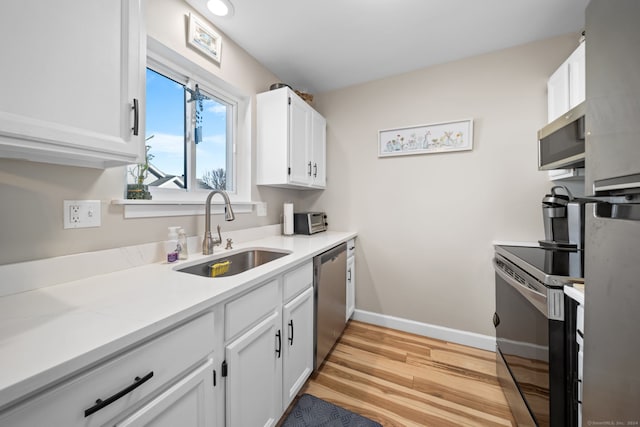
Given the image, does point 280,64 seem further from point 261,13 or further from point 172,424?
point 172,424

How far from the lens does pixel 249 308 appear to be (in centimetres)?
101

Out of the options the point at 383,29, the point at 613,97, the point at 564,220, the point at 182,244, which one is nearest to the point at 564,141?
the point at 564,220

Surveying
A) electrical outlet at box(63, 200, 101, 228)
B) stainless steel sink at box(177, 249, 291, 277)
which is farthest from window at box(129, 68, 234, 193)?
stainless steel sink at box(177, 249, 291, 277)

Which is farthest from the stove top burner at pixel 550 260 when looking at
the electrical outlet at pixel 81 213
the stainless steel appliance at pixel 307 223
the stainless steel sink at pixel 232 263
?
the electrical outlet at pixel 81 213

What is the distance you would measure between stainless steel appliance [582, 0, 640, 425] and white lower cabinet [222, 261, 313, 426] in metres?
1.06

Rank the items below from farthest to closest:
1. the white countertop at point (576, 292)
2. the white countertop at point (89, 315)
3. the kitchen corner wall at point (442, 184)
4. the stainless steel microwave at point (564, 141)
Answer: the kitchen corner wall at point (442, 184) → the stainless steel microwave at point (564, 141) → the white countertop at point (576, 292) → the white countertop at point (89, 315)

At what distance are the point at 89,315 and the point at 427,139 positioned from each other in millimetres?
2439

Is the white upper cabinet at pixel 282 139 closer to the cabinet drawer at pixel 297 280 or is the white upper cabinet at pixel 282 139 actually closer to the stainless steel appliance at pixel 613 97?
the cabinet drawer at pixel 297 280

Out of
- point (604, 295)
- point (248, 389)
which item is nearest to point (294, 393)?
point (248, 389)

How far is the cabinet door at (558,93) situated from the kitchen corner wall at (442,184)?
0.10 meters

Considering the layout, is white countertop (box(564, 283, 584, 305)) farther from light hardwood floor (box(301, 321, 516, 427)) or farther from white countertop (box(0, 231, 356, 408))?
white countertop (box(0, 231, 356, 408))

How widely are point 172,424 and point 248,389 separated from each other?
35cm

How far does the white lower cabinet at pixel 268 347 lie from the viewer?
3.07 ft

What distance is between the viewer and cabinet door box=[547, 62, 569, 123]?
1513 mm
